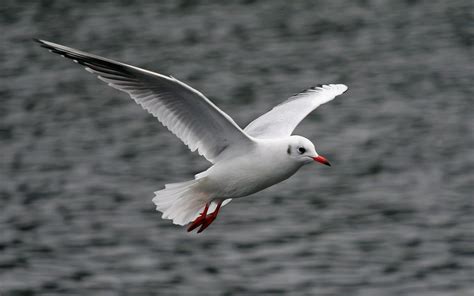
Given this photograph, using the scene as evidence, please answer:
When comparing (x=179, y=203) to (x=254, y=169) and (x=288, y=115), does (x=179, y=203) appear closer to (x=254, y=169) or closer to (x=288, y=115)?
(x=254, y=169)

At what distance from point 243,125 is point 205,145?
36.8ft

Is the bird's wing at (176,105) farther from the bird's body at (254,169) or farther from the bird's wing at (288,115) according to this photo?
the bird's wing at (288,115)

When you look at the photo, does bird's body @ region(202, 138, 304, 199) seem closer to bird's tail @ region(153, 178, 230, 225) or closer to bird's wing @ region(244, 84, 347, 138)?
bird's tail @ region(153, 178, 230, 225)

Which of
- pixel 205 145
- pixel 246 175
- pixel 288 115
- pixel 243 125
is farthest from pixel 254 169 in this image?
pixel 243 125

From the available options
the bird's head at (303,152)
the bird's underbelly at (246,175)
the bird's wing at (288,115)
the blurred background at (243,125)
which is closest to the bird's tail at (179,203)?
the bird's underbelly at (246,175)

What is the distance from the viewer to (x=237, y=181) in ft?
31.7

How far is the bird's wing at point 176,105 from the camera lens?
9422mm

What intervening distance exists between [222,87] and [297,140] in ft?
48.6

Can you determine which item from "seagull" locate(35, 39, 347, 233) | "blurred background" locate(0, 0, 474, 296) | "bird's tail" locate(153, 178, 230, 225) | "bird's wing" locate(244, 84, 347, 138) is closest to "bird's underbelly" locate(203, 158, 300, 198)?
"seagull" locate(35, 39, 347, 233)

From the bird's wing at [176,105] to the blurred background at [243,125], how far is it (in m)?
5.65

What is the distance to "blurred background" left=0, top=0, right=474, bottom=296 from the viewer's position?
16.1 m

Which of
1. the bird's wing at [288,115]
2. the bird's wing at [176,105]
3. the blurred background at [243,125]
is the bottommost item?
the blurred background at [243,125]

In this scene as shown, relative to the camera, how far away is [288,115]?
1100 cm

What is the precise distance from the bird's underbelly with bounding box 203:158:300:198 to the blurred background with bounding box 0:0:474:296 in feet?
18.5
